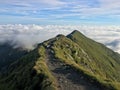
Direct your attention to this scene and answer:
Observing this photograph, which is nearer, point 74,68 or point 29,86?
point 29,86

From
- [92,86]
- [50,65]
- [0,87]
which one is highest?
[92,86]

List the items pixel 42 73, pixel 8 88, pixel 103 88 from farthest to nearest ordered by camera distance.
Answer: pixel 8 88
pixel 42 73
pixel 103 88

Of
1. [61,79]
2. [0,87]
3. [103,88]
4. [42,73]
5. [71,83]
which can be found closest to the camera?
[103,88]

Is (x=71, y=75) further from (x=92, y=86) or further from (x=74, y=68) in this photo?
(x=92, y=86)

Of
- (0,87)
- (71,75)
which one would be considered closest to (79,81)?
(71,75)

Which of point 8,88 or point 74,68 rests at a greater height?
point 74,68

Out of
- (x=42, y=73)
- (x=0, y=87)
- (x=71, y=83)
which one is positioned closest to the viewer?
(x=71, y=83)

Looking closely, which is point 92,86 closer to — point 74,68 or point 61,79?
point 61,79

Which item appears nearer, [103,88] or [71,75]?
[103,88]

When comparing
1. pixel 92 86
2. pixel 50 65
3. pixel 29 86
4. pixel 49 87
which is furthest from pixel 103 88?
pixel 50 65
